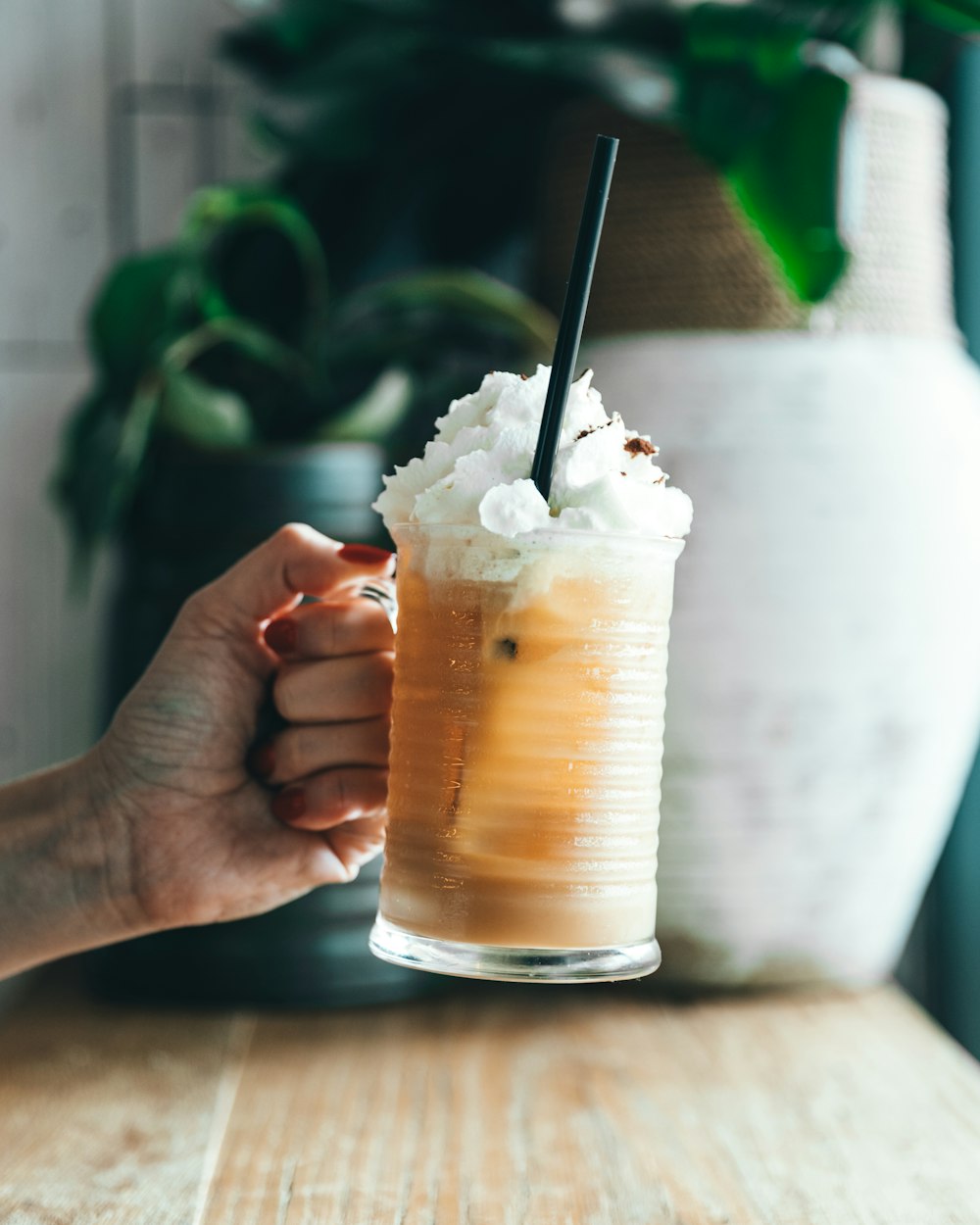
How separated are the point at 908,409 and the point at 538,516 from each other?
2.63ft

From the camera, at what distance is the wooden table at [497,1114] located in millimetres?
1012

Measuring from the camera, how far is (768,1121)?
3.91 ft

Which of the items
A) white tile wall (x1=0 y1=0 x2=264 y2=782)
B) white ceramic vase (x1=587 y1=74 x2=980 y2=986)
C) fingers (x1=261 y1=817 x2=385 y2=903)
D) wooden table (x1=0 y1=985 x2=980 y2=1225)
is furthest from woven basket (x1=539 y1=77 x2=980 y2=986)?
white tile wall (x1=0 y1=0 x2=264 y2=782)

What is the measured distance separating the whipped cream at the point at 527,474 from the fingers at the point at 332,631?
0.61ft

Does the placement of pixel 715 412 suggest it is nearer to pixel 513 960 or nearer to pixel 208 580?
pixel 208 580

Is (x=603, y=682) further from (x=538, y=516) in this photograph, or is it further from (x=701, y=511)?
(x=701, y=511)

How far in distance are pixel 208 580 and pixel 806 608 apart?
0.67m

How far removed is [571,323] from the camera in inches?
33.4

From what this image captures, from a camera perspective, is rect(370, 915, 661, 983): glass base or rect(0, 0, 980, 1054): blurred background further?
rect(0, 0, 980, 1054): blurred background

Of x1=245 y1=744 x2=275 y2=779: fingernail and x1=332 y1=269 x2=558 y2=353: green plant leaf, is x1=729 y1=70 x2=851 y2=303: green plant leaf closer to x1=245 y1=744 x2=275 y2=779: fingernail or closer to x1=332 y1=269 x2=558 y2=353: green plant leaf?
x1=332 y1=269 x2=558 y2=353: green plant leaf

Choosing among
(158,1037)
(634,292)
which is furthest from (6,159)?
(158,1037)

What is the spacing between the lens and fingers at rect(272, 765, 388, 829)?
108 cm

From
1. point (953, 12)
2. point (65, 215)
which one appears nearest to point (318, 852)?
point (953, 12)

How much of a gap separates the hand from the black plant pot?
344mm
